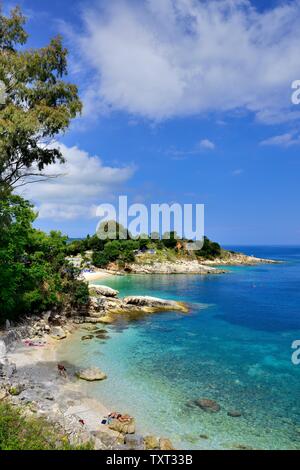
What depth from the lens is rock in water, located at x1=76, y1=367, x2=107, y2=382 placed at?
62.9 feet

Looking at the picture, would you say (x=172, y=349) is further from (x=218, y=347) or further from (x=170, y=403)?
(x=170, y=403)

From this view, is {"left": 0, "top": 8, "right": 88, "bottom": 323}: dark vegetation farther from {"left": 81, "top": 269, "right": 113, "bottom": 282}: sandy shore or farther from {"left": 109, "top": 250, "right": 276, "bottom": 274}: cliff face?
{"left": 109, "top": 250, "right": 276, "bottom": 274}: cliff face

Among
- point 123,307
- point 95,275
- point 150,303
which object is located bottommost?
point 123,307

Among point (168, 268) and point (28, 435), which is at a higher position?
point (28, 435)

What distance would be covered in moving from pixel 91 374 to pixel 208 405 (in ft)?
23.0

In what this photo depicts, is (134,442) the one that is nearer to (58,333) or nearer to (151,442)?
(151,442)

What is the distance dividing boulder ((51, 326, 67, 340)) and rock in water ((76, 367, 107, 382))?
23.4 feet

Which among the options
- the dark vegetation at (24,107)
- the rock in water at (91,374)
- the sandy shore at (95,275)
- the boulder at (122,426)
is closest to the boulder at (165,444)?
the boulder at (122,426)

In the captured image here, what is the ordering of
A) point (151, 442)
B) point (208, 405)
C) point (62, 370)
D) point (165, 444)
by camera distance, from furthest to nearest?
point (62, 370), point (208, 405), point (151, 442), point (165, 444)

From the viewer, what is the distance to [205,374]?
69.7 ft

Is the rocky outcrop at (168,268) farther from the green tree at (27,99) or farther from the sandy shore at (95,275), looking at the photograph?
the green tree at (27,99)

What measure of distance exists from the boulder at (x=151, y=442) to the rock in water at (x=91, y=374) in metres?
6.61

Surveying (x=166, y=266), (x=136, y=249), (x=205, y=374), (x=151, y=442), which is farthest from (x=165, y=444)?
(x=136, y=249)
